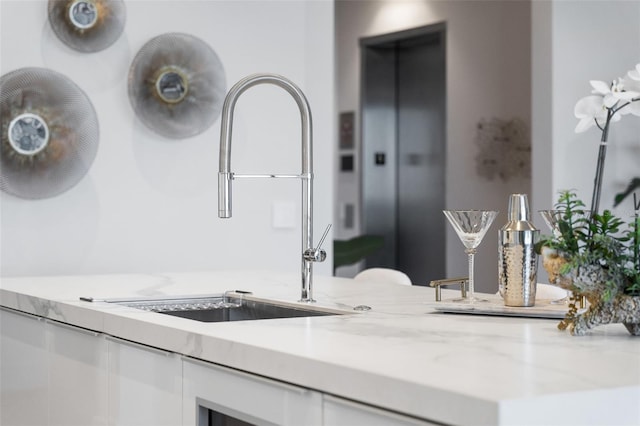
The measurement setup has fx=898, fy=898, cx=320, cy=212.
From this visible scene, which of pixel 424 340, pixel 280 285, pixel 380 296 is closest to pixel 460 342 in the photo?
pixel 424 340

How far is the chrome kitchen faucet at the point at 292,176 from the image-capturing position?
1994 millimetres

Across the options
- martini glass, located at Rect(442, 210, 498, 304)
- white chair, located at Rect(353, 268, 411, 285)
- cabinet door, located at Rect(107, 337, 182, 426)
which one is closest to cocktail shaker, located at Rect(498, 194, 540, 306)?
martini glass, located at Rect(442, 210, 498, 304)

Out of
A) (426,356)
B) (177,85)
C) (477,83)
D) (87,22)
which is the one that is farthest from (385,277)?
(477,83)

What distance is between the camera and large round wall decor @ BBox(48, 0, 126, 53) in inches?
131

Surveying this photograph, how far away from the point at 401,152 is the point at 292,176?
14.0 ft

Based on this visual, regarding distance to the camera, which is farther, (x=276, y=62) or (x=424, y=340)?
(x=276, y=62)

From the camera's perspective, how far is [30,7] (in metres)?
3.28

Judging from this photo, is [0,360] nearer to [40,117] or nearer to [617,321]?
[40,117]

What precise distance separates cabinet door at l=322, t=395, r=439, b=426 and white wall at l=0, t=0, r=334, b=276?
2303mm

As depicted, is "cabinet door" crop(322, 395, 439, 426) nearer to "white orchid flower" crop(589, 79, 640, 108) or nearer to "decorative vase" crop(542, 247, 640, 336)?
"decorative vase" crop(542, 247, 640, 336)

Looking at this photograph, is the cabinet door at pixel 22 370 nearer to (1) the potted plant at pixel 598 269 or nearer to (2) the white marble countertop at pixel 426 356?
(2) the white marble countertop at pixel 426 356

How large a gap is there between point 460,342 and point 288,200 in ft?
8.33

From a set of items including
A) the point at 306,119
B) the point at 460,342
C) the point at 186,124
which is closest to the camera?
the point at 460,342

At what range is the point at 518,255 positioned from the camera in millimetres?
1756
